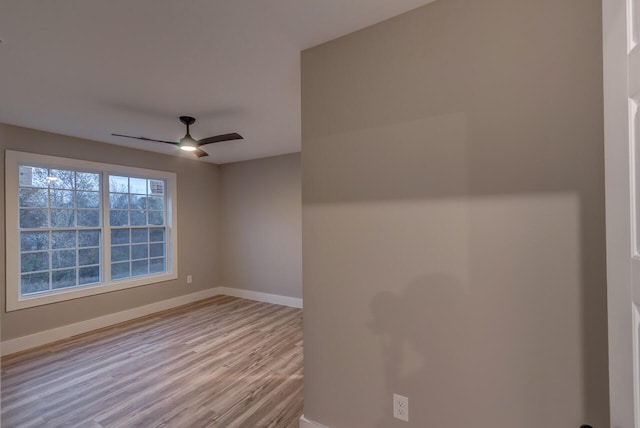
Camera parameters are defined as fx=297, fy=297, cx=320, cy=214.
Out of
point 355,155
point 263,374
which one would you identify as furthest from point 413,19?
point 263,374

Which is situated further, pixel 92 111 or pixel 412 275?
pixel 92 111

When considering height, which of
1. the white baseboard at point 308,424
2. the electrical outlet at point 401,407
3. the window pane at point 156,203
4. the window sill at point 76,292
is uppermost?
the window pane at point 156,203

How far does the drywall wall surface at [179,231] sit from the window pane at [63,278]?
23 cm

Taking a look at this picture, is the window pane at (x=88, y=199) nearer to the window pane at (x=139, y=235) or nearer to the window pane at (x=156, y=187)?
the window pane at (x=139, y=235)

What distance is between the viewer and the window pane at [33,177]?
346 centimetres

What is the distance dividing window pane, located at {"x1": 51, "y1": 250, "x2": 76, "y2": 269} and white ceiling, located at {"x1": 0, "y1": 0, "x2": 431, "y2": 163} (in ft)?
5.06

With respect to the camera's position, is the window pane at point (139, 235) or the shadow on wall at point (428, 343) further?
the window pane at point (139, 235)

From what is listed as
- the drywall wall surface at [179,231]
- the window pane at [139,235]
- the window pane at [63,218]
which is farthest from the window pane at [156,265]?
the window pane at [63,218]

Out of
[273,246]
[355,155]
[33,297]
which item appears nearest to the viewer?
[355,155]

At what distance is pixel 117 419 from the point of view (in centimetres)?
216

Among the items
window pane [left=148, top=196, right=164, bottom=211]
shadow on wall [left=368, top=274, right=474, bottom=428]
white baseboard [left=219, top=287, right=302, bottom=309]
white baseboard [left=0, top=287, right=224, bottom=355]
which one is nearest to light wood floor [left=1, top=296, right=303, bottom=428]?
white baseboard [left=0, top=287, right=224, bottom=355]

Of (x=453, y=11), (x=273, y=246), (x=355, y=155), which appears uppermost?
(x=453, y=11)

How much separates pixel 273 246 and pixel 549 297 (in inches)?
167

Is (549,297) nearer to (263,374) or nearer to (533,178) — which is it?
(533,178)
